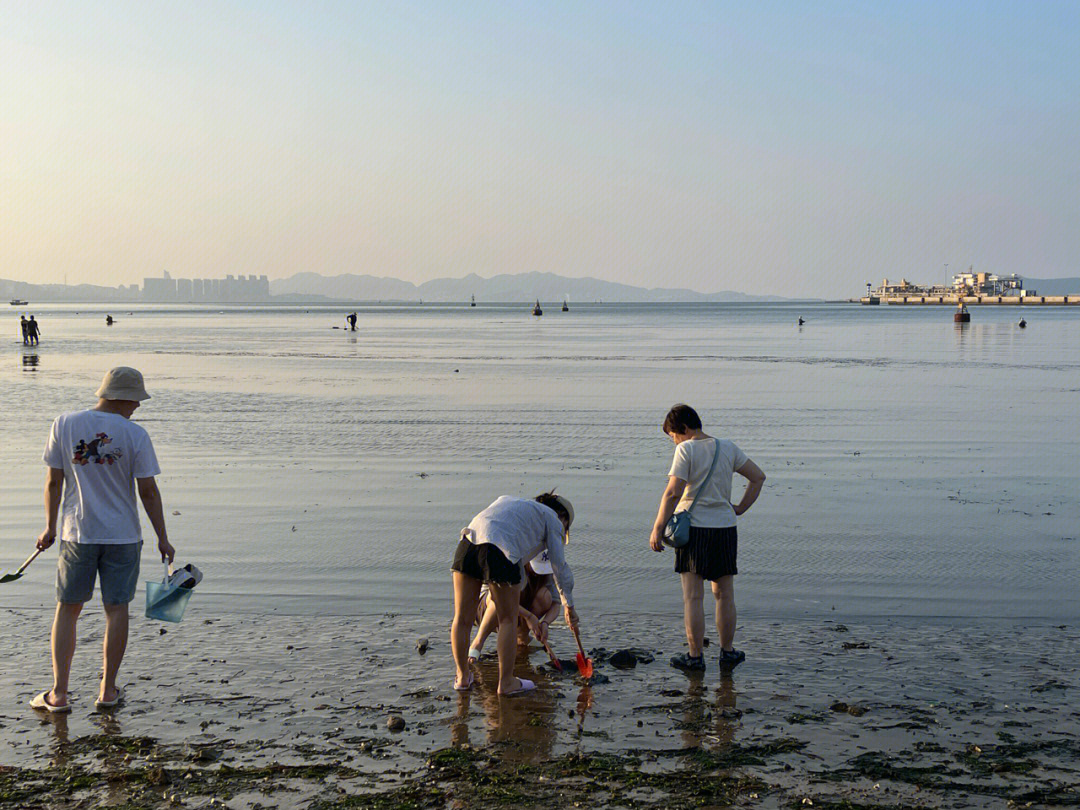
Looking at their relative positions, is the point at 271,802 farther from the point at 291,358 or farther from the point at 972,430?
the point at 291,358

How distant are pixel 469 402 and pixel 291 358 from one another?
21.5m

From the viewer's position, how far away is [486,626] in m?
7.07

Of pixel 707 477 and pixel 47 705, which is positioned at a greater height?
pixel 707 477

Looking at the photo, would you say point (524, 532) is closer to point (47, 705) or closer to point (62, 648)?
point (62, 648)

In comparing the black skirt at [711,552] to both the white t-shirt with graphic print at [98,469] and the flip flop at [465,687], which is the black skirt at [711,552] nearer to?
the flip flop at [465,687]

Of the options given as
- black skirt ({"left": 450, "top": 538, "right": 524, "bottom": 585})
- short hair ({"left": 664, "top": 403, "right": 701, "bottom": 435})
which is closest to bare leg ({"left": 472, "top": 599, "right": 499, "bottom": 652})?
black skirt ({"left": 450, "top": 538, "right": 524, "bottom": 585})

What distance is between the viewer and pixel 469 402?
80.8 feet

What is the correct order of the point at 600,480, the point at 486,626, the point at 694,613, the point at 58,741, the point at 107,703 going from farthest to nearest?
the point at 600,480 < the point at 486,626 < the point at 694,613 < the point at 107,703 < the point at 58,741

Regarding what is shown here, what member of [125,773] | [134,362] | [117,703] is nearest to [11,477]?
[117,703]

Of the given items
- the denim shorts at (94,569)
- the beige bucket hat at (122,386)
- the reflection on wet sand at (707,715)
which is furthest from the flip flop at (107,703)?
the reflection on wet sand at (707,715)

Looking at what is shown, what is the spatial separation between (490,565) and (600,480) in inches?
312

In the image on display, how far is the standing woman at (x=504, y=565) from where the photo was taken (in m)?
6.22

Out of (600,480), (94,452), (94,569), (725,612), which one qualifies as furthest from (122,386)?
(600,480)

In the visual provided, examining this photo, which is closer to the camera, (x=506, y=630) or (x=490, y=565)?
(x=490, y=565)
